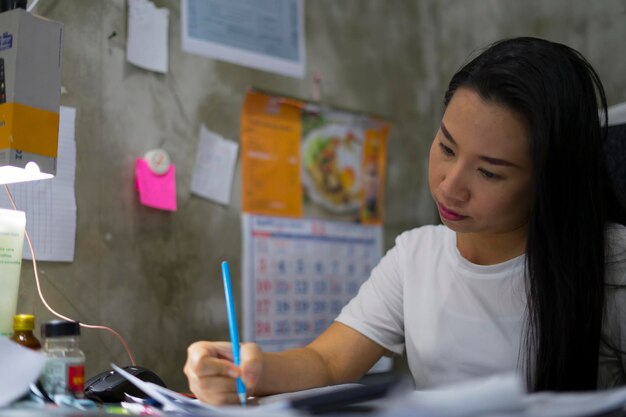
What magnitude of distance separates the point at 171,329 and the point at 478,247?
2.15ft

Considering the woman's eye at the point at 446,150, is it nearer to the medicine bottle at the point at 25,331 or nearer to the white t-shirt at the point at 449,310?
the white t-shirt at the point at 449,310

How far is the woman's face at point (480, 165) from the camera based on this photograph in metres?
0.96

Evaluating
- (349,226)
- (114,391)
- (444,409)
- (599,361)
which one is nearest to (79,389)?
(114,391)

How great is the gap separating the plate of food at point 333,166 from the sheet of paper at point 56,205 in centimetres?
60

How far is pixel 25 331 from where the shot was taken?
3.02 feet

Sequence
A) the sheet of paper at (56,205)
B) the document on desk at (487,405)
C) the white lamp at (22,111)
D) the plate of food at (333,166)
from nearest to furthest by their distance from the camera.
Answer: the document on desk at (487,405) → the white lamp at (22,111) → the sheet of paper at (56,205) → the plate of food at (333,166)

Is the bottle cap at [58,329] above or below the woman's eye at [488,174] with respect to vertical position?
below

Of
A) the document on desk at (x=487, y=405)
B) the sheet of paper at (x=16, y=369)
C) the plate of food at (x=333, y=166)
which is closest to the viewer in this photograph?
the document on desk at (x=487, y=405)

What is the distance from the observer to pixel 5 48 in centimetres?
97

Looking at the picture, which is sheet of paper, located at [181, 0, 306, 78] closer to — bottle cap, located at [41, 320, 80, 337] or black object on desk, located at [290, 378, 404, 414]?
bottle cap, located at [41, 320, 80, 337]

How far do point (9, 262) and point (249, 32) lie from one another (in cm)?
83

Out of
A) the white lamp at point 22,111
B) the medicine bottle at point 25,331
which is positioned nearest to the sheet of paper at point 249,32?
the white lamp at point 22,111

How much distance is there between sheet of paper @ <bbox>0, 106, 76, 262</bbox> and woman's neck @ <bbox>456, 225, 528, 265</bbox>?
0.70 m

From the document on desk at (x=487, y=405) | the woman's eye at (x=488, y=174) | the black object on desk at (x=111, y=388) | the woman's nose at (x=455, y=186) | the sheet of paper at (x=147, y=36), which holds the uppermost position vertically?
the sheet of paper at (x=147, y=36)
